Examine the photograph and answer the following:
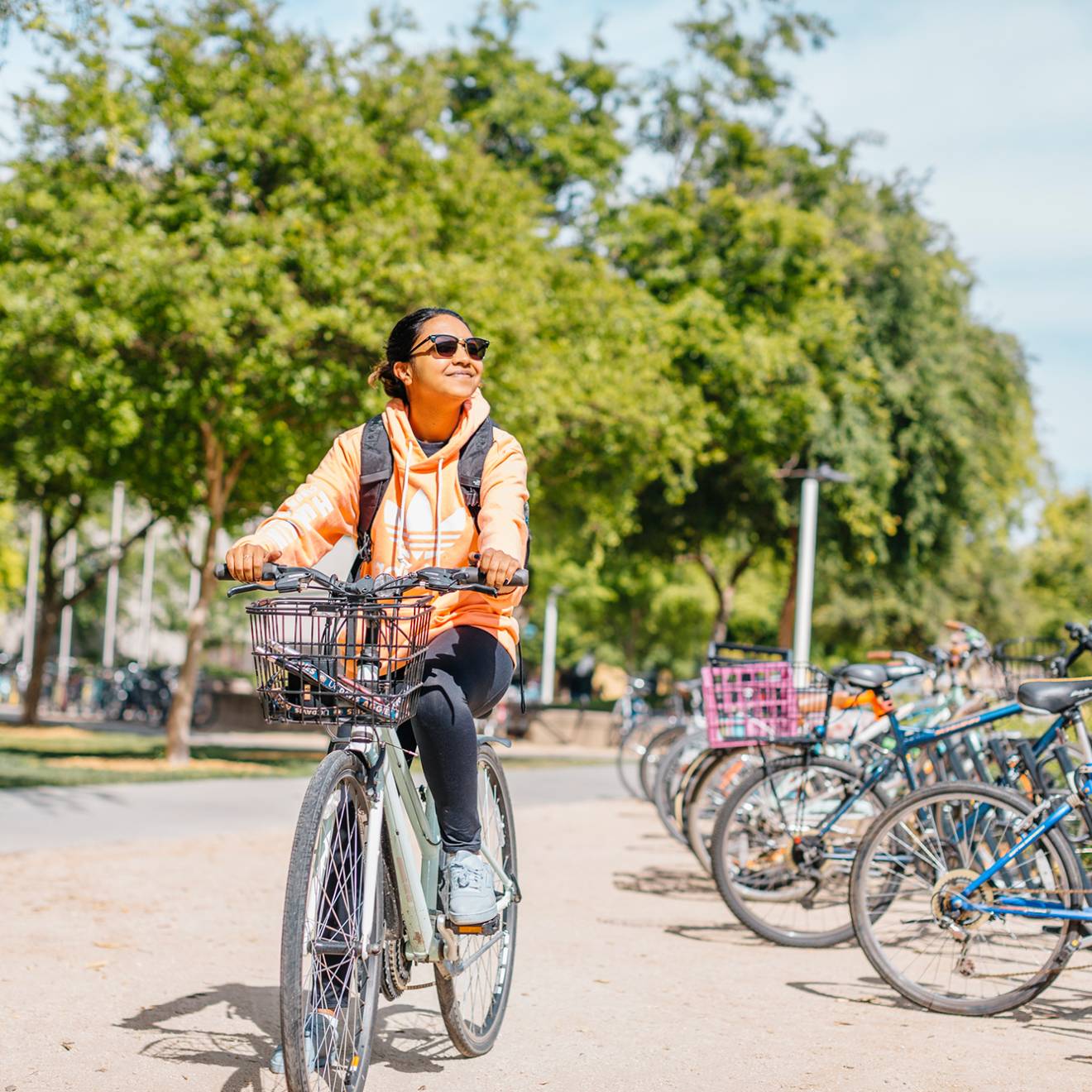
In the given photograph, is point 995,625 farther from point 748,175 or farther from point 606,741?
point 748,175

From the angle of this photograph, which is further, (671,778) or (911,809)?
(671,778)

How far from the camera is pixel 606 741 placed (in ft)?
92.6

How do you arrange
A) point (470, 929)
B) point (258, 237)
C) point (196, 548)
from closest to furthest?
point (470, 929) < point (258, 237) < point (196, 548)

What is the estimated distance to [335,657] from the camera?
3.26 m

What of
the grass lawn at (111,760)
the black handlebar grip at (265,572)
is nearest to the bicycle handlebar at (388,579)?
the black handlebar grip at (265,572)

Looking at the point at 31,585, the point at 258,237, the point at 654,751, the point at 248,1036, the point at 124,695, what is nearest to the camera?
the point at 248,1036

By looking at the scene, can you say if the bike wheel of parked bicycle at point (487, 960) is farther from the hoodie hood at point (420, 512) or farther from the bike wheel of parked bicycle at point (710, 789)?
the bike wheel of parked bicycle at point (710, 789)

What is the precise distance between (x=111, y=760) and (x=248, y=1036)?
1269 cm

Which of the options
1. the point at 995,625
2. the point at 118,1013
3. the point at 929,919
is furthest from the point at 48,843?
the point at 995,625

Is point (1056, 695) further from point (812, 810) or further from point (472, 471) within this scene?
point (472, 471)

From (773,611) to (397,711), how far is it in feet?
155

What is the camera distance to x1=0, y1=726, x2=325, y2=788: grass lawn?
1406cm

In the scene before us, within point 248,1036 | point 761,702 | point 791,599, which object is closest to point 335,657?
point 248,1036

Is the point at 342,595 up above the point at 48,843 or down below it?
above
